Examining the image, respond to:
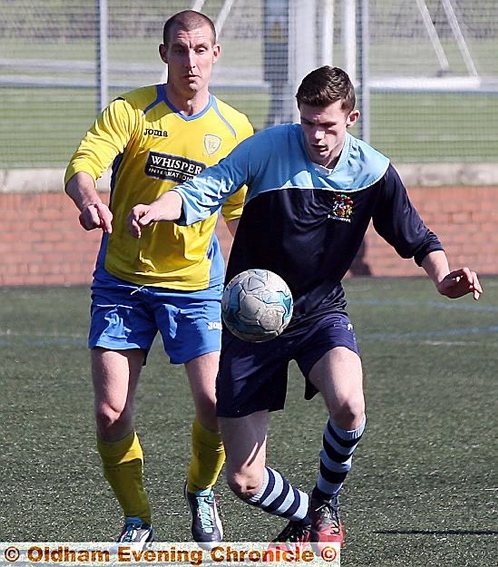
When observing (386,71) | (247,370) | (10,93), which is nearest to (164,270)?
(247,370)

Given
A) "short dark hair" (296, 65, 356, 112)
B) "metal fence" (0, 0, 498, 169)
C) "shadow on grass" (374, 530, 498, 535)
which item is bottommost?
"metal fence" (0, 0, 498, 169)

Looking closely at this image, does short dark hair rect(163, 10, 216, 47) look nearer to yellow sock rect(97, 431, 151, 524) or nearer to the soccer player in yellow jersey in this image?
the soccer player in yellow jersey

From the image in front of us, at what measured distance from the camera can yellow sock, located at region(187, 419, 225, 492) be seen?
542 centimetres

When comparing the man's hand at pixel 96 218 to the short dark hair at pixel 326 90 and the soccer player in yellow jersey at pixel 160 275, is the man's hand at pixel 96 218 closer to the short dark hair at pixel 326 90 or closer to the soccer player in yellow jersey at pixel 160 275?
the soccer player in yellow jersey at pixel 160 275

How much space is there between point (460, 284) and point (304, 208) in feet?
2.08

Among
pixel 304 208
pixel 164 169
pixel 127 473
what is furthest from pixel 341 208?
pixel 127 473

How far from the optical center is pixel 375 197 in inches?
198

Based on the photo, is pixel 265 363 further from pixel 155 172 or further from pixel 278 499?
pixel 155 172

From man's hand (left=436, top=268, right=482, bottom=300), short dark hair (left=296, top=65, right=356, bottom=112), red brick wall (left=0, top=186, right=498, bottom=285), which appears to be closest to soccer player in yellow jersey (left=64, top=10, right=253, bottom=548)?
short dark hair (left=296, top=65, right=356, bottom=112)

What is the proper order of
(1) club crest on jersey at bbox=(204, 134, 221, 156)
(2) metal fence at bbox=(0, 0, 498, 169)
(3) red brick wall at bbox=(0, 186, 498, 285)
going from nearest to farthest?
(1) club crest on jersey at bbox=(204, 134, 221, 156)
(3) red brick wall at bbox=(0, 186, 498, 285)
(2) metal fence at bbox=(0, 0, 498, 169)

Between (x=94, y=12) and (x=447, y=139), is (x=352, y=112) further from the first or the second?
(x=447, y=139)

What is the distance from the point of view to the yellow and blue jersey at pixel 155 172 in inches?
209

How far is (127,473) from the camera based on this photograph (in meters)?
5.22

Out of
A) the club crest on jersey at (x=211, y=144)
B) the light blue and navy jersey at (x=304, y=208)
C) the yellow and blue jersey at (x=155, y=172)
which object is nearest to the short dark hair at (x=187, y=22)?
the yellow and blue jersey at (x=155, y=172)
